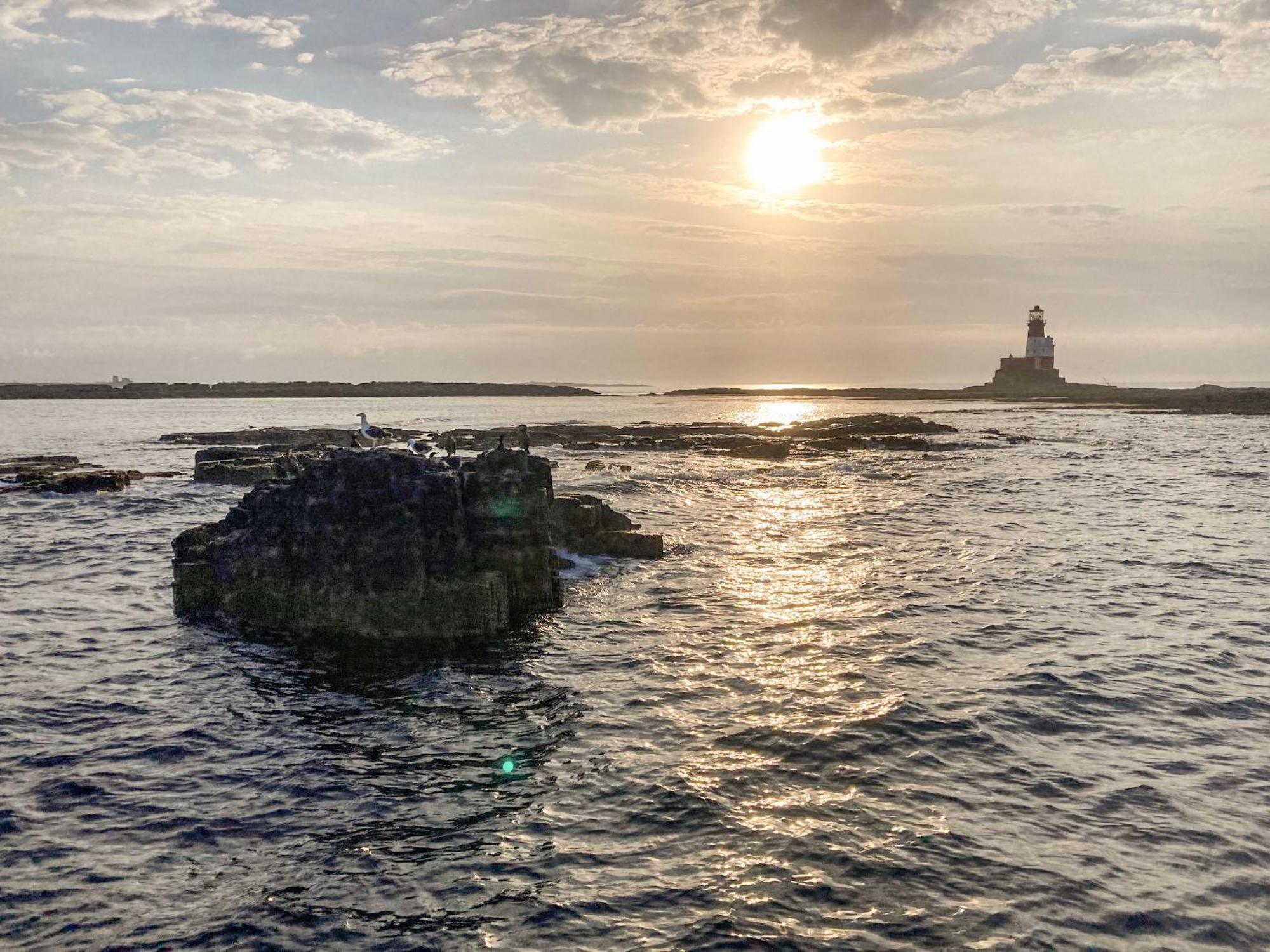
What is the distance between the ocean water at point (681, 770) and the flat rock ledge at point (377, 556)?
102 cm

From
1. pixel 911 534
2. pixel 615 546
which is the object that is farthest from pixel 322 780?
pixel 911 534

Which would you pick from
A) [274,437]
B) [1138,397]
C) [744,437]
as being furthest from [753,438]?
[1138,397]

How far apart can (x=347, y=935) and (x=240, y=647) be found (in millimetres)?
9221

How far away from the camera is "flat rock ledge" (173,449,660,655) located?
1509cm

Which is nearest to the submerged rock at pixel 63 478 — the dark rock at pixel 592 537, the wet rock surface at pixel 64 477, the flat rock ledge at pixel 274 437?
the wet rock surface at pixel 64 477

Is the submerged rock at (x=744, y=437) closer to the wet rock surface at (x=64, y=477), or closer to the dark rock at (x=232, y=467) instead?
the dark rock at (x=232, y=467)

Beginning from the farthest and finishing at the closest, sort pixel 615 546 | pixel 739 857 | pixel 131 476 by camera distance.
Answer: pixel 131 476
pixel 615 546
pixel 739 857

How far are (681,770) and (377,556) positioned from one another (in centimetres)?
771

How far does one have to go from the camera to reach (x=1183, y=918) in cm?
700

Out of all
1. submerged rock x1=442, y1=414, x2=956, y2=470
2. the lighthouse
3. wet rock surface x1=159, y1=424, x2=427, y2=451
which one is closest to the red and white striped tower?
the lighthouse

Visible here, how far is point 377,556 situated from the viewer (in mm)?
15094

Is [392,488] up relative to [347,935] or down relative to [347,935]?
up

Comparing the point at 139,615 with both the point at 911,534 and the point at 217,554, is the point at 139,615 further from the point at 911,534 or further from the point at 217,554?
the point at 911,534

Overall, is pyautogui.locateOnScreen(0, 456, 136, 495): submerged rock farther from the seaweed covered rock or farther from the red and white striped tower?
the red and white striped tower
